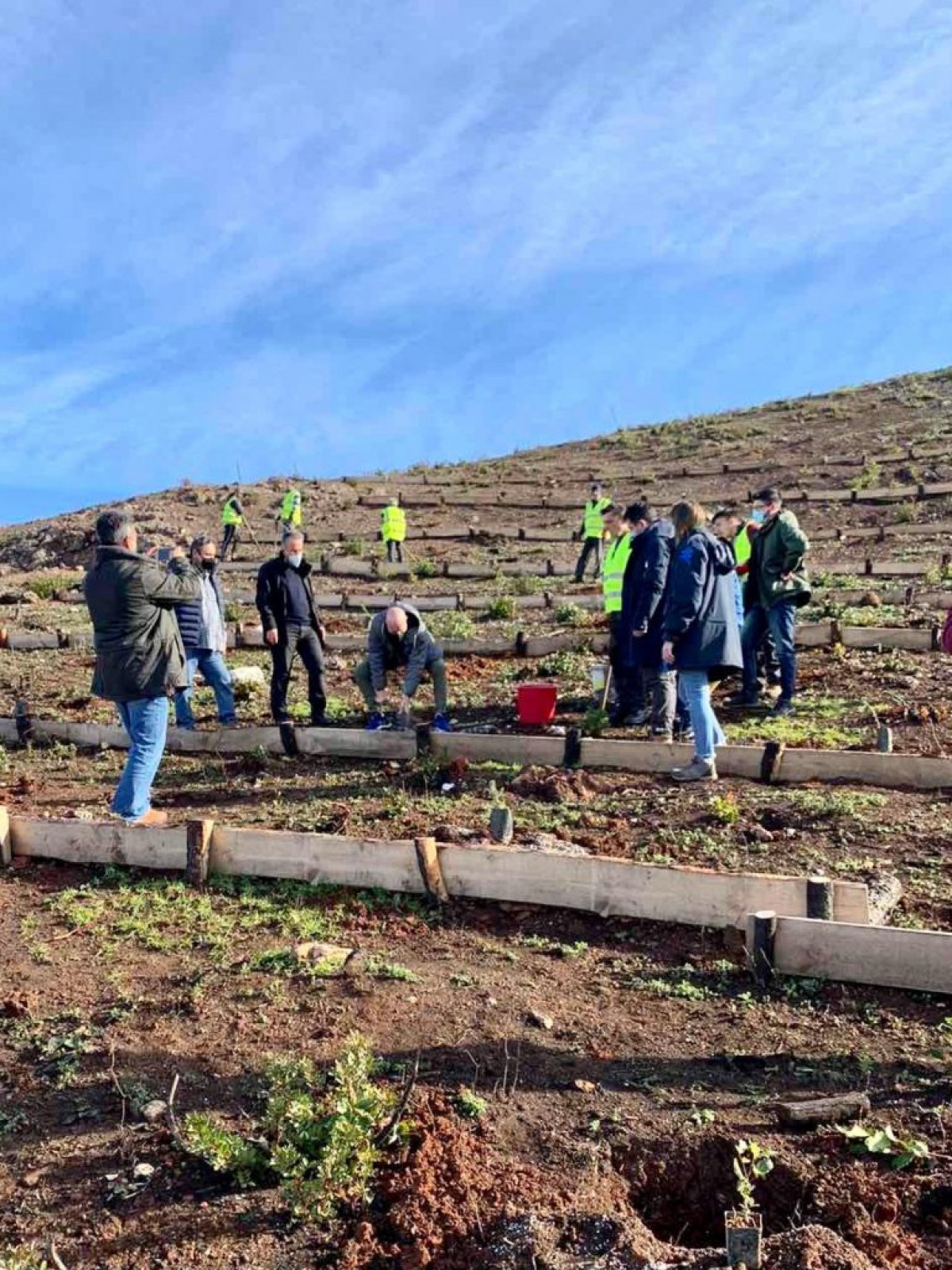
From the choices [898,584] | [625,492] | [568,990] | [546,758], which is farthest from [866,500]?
[568,990]

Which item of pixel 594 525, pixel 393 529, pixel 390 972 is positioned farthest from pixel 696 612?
pixel 393 529

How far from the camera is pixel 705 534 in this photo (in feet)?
19.0

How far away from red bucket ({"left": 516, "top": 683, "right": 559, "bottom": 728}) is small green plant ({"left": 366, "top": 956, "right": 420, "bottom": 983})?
12.2 feet

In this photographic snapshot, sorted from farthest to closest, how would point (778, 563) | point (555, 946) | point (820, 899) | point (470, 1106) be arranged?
point (778, 563) < point (555, 946) < point (820, 899) < point (470, 1106)

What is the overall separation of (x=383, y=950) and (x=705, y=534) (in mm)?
3084

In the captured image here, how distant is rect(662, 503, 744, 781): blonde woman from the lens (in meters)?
5.69

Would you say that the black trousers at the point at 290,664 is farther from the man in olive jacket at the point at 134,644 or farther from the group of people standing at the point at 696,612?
the group of people standing at the point at 696,612

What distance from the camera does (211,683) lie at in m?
7.64

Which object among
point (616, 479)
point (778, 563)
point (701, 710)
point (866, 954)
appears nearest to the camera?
point (866, 954)

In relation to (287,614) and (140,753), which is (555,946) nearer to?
(140,753)

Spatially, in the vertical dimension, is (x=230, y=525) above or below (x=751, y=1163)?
above

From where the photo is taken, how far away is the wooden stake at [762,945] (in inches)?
145

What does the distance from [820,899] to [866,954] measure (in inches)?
10.1

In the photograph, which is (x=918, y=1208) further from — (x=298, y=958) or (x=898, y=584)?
(x=898, y=584)
